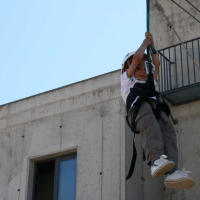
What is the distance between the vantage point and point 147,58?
11.6 meters

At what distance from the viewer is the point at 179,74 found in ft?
50.6

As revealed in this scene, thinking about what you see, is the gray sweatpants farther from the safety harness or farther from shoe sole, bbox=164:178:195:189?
shoe sole, bbox=164:178:195:189

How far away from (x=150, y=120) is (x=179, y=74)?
4.84 meters

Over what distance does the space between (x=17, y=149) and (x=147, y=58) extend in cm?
519

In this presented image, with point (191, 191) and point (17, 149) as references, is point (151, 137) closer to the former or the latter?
point (191, 191)

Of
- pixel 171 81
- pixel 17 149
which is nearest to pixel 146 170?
pixel 171 81

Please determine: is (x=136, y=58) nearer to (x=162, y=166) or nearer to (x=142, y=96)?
(x=142, y=96)

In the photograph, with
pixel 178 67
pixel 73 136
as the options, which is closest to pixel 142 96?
pixel 73 136

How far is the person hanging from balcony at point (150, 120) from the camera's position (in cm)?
1029

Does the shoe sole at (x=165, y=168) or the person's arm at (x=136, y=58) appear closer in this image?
the shoe sole at (x=165, y=168)

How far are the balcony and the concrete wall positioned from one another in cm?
111

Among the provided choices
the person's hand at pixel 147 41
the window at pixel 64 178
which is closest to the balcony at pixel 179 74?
the window at pixel 64 178

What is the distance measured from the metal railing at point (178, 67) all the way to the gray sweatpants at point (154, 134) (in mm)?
3867

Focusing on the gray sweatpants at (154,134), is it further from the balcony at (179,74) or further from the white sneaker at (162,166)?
the balcony at (179,74)
